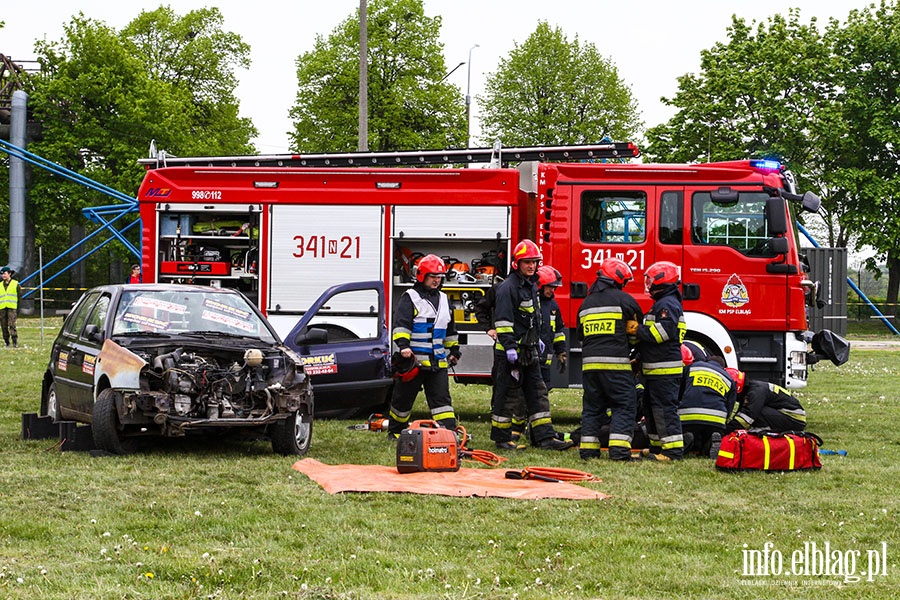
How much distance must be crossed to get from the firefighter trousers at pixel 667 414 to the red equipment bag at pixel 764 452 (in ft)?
2.59

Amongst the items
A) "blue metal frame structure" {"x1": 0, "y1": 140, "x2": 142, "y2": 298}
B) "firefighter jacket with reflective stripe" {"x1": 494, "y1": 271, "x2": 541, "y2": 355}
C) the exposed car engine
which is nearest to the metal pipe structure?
"blue metal frame structure" {"x1": 0, "y1": 140, "x2": 142, "y2": 298}

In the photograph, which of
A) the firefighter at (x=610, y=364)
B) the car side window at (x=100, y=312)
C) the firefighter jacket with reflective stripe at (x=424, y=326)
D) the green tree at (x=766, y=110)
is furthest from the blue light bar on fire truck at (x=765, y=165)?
the green tree at (x=766, y=110)

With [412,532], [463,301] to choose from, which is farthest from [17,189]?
[412,532]

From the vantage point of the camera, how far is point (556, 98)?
45.1 m

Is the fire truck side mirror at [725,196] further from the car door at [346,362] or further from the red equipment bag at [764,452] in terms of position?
the red equipment bag at [764,452]

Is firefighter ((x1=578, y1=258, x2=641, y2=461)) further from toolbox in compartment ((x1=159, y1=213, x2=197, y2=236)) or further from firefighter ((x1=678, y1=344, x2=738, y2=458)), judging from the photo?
toolbox in compartment ((x1=159, y1=213, x2=197, y2=236))

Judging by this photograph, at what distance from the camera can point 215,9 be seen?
49.4 meters

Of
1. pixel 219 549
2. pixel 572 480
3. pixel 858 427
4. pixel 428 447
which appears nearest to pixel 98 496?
pixel 219 549

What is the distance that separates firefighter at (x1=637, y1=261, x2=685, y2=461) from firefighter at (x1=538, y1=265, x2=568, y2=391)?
1.18 meters

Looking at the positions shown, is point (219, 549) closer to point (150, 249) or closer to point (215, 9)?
point (150, 249)

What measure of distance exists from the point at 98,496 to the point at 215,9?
146ft

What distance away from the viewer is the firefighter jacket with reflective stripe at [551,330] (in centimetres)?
1162

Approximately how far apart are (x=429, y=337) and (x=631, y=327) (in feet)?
6.13

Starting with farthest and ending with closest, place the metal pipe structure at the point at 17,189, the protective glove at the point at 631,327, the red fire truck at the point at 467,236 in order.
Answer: the metal pipe structure at the point at 17,189
the red fire truck at the point at 467,236
the protective glove at the point at 631,327
